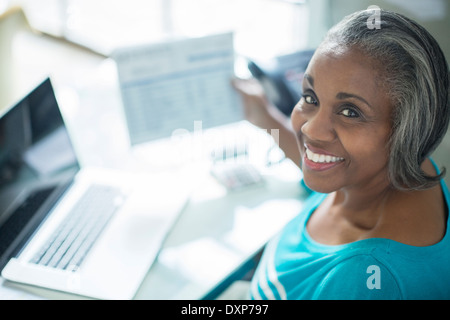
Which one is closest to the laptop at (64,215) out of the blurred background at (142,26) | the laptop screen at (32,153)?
the laptop screen at (32,153)

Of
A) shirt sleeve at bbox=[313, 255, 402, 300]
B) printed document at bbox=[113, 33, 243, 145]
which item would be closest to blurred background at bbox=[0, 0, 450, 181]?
printed document at bbox=[113, 33, 243, 145]

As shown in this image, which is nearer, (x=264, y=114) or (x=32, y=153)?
(x=32, y=153)

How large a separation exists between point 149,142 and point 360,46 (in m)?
0.96

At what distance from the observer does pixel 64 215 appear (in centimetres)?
128

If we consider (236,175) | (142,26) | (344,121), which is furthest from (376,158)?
(142,26)

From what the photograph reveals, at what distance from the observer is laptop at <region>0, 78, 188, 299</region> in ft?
3.68

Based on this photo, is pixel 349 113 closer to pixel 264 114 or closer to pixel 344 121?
pixel 344 121

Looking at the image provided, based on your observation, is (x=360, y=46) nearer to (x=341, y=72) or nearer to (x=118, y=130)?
(x=341, y=72)

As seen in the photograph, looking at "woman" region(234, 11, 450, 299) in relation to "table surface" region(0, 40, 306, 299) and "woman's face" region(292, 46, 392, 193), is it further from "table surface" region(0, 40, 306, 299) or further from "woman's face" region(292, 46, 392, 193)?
"table surface" region(0, 40, 306, 299)

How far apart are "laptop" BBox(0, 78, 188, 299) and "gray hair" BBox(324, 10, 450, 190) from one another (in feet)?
2.27

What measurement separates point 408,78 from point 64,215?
947 millimetres

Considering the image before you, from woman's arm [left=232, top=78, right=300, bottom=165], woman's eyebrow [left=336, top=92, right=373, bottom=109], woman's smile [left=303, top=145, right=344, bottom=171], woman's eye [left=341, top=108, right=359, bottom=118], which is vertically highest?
woman's eyebrow [left=336, top=92, right=373, bottom=109]

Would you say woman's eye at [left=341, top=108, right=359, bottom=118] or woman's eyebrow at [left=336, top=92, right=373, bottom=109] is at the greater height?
woman's eyebrow at [left=336, top=92, right=373, bottom=109]

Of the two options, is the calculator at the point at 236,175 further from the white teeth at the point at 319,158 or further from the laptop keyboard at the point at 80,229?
the white teeth at the point at 319,158
